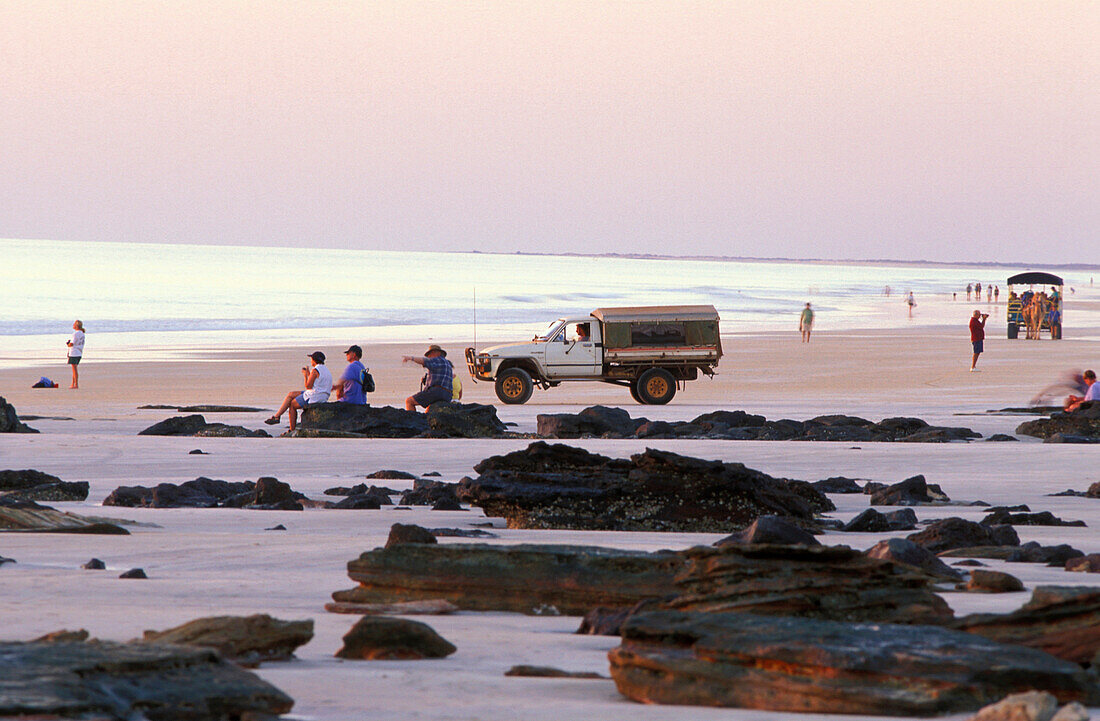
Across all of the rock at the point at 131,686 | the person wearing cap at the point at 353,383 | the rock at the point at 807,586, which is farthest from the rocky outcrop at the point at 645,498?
the person wearing cap at the point at 353,383

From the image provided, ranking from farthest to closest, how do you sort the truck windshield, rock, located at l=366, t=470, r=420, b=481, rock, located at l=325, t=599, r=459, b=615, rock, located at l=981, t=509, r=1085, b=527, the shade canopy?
the shade canopy < the truck windshield < rock, located at l=366, t=470, r=420, b=481 < rock, located at l=981, t=509, r=1085, b=527 < rock, located at l=325, t=599, r=459, b=615

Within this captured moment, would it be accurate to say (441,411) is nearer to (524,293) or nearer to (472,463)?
(472,463)

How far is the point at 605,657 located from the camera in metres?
4.87

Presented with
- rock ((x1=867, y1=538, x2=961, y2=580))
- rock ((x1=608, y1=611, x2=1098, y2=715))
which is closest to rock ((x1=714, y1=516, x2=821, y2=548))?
rock ((x1=867, y1=538, x2=961, y2=580))

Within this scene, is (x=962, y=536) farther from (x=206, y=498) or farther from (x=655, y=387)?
(x=655, y=387)

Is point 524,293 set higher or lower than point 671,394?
higher

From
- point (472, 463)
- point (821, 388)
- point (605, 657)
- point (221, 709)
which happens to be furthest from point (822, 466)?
point (821, 388)

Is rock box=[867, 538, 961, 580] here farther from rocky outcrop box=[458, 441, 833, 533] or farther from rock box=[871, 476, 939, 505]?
rock box=[871, 476, 939, 505]

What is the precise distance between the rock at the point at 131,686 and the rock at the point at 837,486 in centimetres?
927

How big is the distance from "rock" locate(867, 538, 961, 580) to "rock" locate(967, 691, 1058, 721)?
3.09 metres

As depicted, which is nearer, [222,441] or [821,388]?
[222,441]

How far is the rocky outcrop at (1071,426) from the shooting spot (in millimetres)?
18750

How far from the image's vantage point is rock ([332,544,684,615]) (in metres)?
5.88

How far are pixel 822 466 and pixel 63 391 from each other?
21782 millimetres
